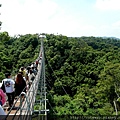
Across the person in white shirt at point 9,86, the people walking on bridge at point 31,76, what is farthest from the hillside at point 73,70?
the person in white shirt at point 9,86

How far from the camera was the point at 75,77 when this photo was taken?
28859mm

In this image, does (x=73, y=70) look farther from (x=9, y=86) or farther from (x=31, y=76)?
(x=9, y=86)

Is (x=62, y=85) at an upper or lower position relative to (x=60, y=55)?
lower

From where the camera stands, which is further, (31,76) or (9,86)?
(31,76)

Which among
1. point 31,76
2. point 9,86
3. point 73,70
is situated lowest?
point 73,70

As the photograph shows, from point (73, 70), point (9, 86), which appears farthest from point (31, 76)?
point (73, 70)

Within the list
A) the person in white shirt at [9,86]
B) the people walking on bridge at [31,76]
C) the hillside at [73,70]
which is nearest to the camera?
the person in white shirt at [9,86]

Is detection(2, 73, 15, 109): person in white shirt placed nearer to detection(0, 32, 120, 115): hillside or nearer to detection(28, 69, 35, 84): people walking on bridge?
detection(28, 69, 35, 84): people walking on bridge

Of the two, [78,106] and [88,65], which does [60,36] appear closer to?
[88,65]

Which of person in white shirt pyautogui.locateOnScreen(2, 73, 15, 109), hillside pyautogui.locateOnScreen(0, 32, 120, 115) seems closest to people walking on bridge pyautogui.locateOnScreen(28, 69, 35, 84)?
person in white shirt pyautogui.locateOnScreen(2, 73, 15, 109)

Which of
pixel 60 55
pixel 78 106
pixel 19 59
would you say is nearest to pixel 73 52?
pixel 60 55

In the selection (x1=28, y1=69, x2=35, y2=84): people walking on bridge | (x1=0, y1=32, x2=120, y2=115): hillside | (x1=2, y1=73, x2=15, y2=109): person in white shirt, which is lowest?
(x1=0, y1=32, x2=120, y2=115): hillside

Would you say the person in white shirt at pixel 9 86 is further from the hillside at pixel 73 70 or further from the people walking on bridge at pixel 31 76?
the hillside at pixel 73 70

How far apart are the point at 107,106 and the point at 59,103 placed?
3.49m
